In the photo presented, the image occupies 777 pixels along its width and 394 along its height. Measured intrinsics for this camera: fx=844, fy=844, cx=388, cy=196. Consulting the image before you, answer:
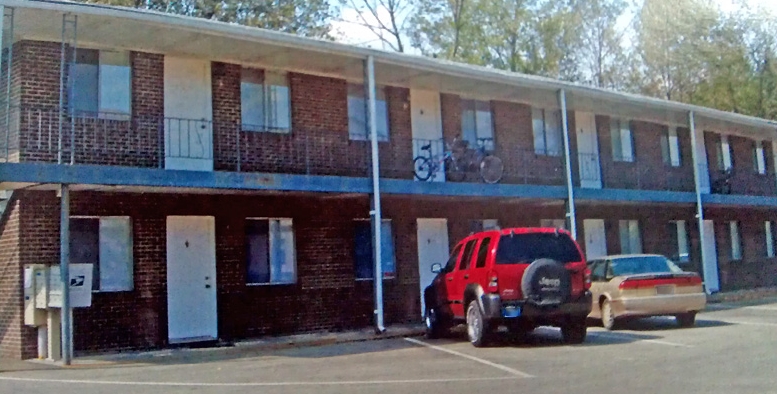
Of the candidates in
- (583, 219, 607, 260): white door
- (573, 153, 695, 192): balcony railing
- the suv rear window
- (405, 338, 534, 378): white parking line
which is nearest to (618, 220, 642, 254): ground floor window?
(583, 219, 607, 260): white door

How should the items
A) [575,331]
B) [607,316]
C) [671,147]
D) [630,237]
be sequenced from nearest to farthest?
1. [575,331]
2. [607,316]
3. [630,237]
4. [671,147]

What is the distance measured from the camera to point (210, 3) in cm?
3084

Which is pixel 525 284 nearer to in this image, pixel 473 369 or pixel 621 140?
pixel 473 369

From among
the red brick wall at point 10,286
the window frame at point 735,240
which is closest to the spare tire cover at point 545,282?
the red brick wall at point 10,286

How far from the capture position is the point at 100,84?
1530 cm

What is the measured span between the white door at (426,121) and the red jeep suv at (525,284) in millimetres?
5889

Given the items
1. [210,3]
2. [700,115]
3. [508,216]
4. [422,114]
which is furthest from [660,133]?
[210,3]

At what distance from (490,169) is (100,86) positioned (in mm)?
8426

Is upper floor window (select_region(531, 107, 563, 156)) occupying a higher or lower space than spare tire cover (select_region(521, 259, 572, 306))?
higher

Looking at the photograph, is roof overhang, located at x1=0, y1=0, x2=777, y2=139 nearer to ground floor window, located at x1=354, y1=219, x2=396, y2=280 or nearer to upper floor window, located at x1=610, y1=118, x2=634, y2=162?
upper floor window, located at x1=610, y1=118, x2=634, y2=162

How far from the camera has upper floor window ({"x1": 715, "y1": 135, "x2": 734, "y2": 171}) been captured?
2777cm

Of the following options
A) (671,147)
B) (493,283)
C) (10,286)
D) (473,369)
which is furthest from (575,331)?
(671,147)

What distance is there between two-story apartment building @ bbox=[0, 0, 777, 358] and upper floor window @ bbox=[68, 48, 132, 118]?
0.03 meters

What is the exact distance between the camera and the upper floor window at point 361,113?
731 inches
